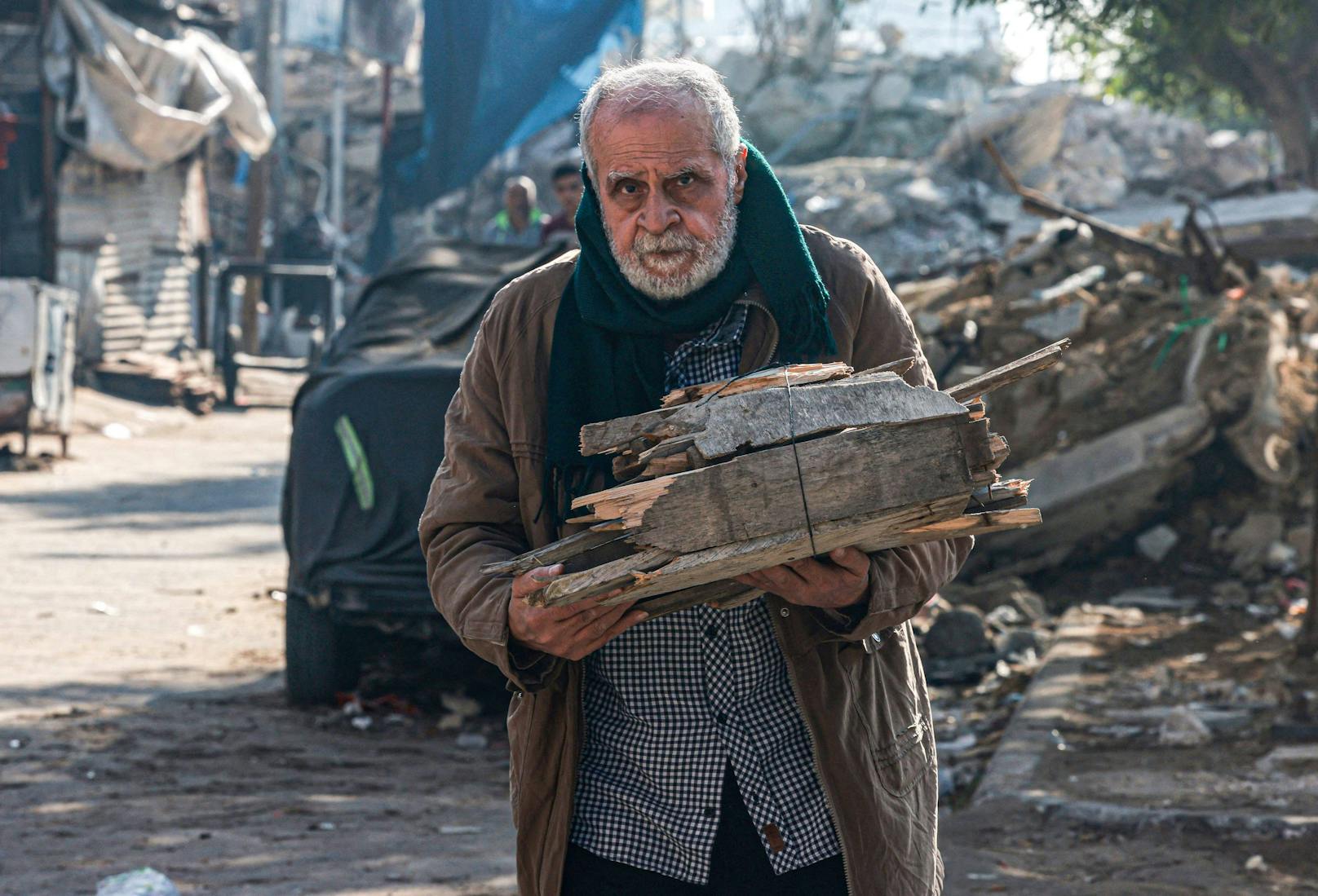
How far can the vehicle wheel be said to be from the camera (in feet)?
22.1

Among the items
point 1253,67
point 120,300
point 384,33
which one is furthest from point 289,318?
point 1253,67

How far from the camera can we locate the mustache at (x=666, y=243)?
7.50ft

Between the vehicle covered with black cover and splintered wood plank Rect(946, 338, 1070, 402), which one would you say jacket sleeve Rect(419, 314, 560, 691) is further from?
the vehicle covered with black cover

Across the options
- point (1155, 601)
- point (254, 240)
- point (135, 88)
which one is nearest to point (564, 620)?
point (1155, 601)

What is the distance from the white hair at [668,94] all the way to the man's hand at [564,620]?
636 mm

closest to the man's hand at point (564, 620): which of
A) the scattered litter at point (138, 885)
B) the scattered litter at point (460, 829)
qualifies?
the scattered litter at point (138, 885)

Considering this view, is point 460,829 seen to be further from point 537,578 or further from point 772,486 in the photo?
point 772,486

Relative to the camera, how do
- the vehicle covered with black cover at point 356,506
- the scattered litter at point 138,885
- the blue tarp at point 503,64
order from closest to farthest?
the scattered litter at point 138,885 < the vehicle covered with black cover at point 356,506 < the blue tarp at point 503,64

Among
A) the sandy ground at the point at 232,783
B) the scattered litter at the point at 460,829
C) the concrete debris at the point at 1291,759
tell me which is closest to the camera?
the sandy ground at the point at 232,783

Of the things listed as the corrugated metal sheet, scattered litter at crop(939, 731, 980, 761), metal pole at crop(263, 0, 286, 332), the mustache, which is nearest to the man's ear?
the mustache

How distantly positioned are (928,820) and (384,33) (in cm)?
2653

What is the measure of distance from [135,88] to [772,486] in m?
18.7

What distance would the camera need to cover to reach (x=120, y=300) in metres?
20.8

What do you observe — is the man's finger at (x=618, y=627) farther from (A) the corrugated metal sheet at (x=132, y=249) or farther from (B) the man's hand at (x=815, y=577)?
(A) the corrugated metal sheet at (x=132, y=249)
